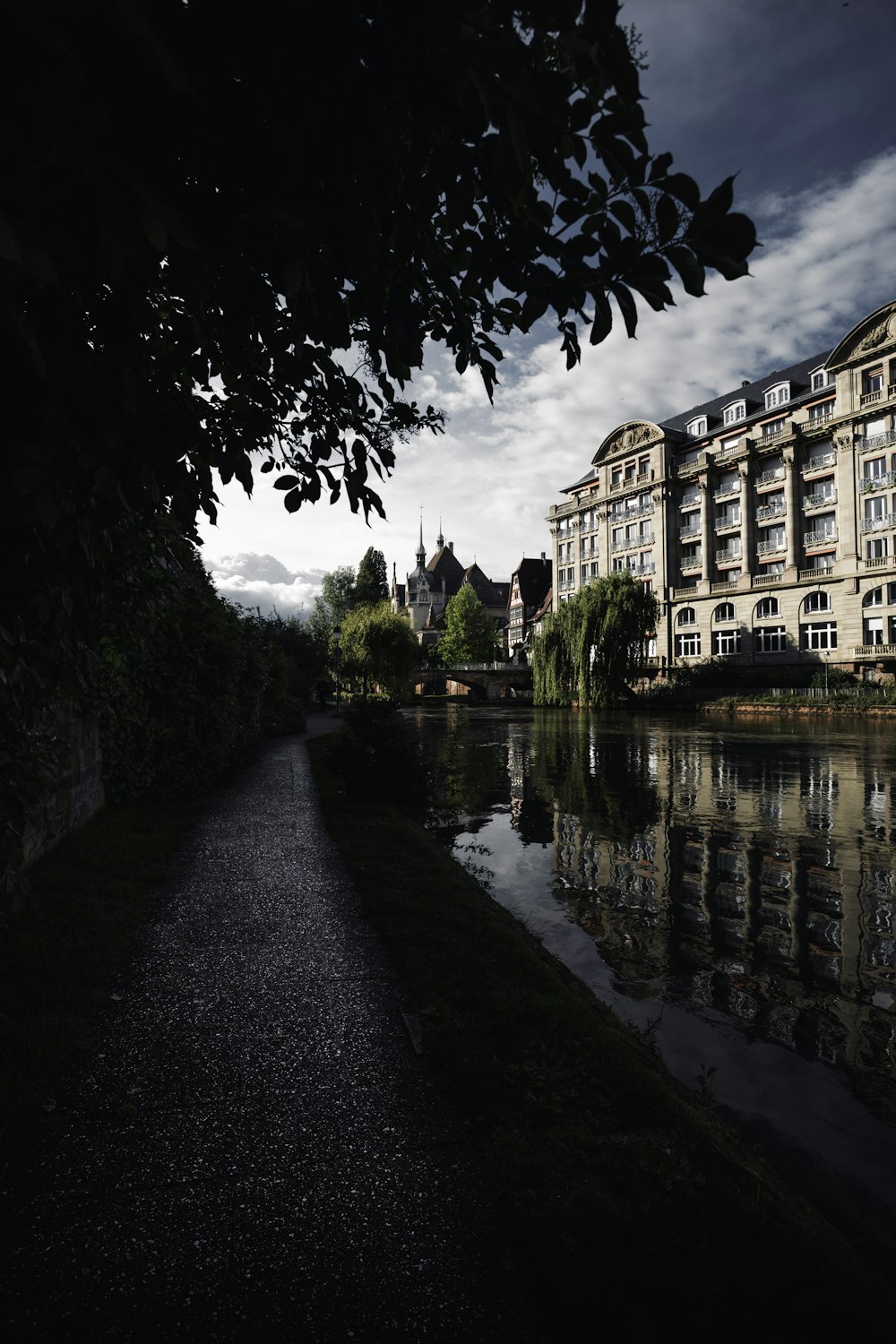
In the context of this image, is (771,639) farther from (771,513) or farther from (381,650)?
(381,650)

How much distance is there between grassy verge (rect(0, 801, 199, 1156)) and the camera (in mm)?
3297

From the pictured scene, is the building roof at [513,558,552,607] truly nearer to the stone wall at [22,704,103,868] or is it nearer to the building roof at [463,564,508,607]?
the building roof at [463,564,508,607]

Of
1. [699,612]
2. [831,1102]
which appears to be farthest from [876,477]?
[831,1102]

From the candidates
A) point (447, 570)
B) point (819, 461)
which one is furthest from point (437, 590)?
point (819, 461)

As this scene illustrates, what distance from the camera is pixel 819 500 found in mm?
49906

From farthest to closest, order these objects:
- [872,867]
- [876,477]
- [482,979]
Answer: [876,477], [872,867], [482,979]

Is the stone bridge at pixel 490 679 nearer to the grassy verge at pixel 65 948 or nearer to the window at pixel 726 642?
the window at pixel 726 642

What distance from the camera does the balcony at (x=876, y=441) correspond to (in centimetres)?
4512

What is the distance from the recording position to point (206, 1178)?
2.67 metres

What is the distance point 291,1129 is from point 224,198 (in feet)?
11.2

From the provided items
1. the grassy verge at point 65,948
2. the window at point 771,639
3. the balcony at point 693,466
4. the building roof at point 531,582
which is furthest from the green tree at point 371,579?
the grassy verge at point 65,948

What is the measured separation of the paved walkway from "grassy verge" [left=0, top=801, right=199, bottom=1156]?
0.17 meters

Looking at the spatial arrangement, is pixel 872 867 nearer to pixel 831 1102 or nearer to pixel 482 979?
pixel 831 1102

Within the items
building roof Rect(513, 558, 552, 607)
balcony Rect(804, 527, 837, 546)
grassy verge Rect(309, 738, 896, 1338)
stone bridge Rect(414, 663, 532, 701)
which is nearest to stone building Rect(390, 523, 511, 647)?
building roof Rect(513, 558, 552, 607)
